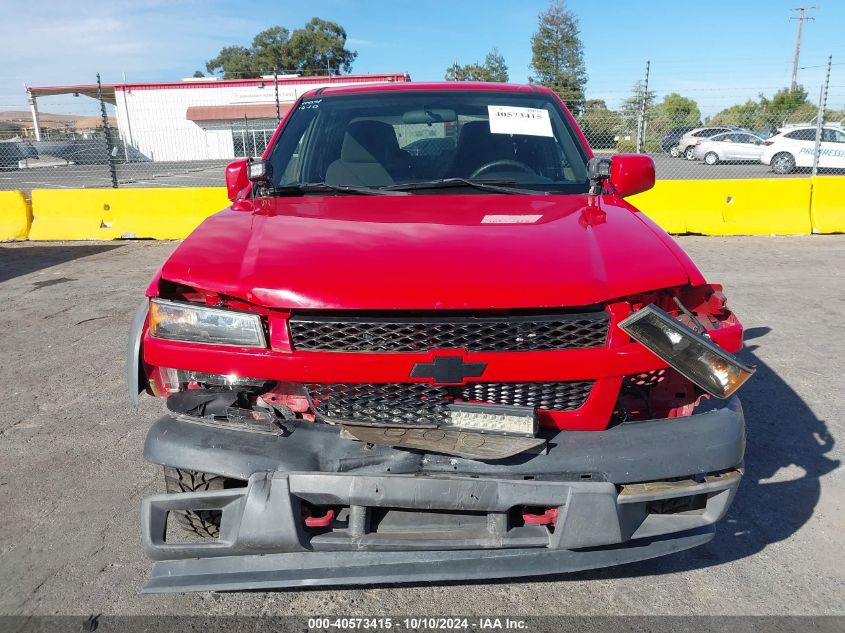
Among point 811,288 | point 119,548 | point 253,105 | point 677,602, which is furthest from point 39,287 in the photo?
point 253,105

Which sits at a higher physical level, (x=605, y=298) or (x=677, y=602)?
(x=605, y=298)

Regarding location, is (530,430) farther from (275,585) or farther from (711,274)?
(711,274)

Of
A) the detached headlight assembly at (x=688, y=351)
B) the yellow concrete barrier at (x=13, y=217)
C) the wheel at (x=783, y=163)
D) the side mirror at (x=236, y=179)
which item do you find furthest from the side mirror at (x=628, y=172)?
the wheel at (x=783, y=163)

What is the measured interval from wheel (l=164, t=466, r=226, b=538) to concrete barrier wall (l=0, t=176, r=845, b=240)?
818 centimetres

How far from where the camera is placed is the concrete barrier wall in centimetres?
1002

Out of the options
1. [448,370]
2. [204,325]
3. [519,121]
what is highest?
[519,121]

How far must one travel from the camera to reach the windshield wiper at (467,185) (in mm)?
3061

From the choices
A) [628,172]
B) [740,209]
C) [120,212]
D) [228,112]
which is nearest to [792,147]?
[740,209]

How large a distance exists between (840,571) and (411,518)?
68.5 inches

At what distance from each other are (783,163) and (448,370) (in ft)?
74.7

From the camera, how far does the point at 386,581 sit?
6.73 ft

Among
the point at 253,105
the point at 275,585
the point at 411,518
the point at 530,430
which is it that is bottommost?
the point at 275,585

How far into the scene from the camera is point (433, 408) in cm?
208

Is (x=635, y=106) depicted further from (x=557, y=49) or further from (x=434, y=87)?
(x=557, y=49)
